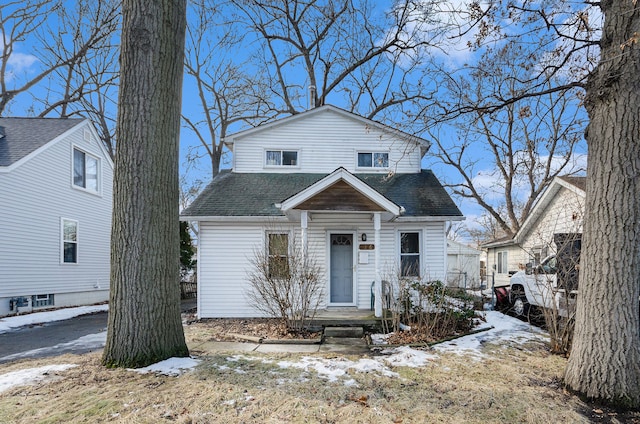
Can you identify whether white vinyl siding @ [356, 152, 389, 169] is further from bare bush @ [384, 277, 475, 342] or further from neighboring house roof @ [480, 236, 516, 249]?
neighboring house roof @ [480, 236, 516, 249]

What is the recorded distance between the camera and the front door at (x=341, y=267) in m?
10.8

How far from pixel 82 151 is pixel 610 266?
16.2 metres

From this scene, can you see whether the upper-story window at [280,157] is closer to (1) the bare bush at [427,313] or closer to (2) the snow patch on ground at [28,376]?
(1) the bare bush at [427,313]

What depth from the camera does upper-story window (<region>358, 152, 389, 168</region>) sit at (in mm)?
12375

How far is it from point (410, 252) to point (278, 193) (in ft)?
13.8

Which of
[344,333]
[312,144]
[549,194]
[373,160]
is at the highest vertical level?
[312,144]

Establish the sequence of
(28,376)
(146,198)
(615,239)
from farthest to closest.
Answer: (146,198) < (28,376) < (615,239)

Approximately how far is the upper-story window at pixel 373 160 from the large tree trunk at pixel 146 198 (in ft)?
24.9

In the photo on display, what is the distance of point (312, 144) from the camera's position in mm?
12289

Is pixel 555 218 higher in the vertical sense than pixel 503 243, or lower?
higher

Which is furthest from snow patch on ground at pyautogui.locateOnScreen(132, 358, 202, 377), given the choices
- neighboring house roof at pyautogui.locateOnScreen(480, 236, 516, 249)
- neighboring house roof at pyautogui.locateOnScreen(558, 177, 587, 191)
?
neighboring house roof at pyautogui.locateOnScreen(480, 236, 516, 249)

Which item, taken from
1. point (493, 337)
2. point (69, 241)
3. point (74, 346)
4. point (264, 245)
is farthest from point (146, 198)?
point (69, 241)

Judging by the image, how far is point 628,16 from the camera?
4.41m

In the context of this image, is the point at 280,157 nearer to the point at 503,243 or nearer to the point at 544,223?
the point at 544,223
